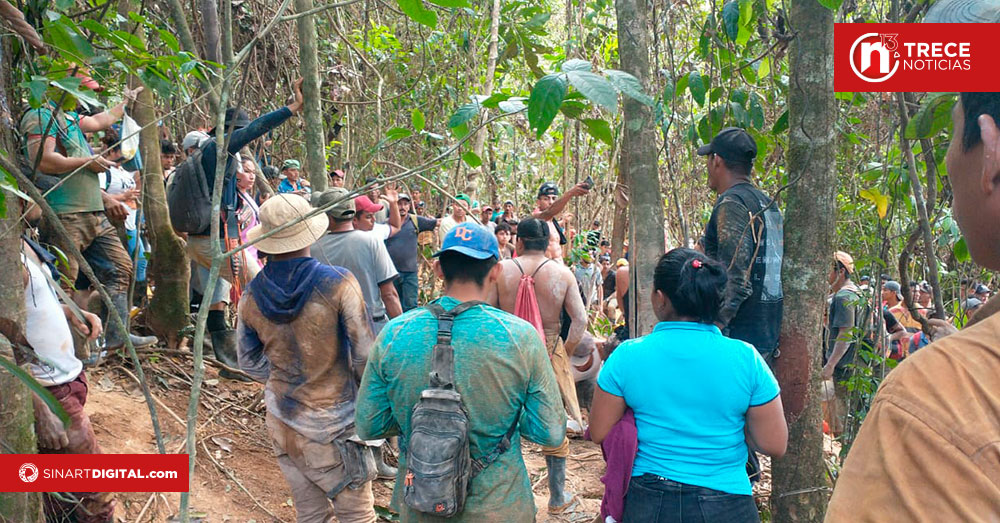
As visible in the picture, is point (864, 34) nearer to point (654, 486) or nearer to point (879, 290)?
point (879, 290)

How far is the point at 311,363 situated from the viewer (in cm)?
347

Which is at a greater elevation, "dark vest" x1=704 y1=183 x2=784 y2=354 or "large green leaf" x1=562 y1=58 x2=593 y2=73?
"large green leaf" x1=562 y1=58 x2=593 y2=73

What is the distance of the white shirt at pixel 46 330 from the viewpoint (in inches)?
118

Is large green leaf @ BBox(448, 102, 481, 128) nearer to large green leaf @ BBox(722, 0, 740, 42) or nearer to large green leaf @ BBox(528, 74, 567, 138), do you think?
large green leaf @ BBox(528, 74, 567, 138)

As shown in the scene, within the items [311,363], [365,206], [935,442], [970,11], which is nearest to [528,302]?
[365,206]

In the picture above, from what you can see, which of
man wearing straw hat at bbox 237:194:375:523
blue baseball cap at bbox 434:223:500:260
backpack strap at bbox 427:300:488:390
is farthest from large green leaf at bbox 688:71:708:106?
man wearing straw hat at bbox 237:194:375:523

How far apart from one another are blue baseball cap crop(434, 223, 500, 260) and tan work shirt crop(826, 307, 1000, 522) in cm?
189

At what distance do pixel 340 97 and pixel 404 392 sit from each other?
21.5ft

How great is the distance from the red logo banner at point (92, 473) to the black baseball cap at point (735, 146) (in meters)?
2.72

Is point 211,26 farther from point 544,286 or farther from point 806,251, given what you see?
point 806,251

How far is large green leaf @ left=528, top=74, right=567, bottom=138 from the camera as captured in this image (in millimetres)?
2117

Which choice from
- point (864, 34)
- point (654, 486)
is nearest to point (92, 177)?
point (654, 486)

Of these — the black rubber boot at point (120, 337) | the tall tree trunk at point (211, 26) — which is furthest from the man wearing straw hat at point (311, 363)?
the black rubber boot at point (120, 337)

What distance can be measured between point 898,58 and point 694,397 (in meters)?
1.51
